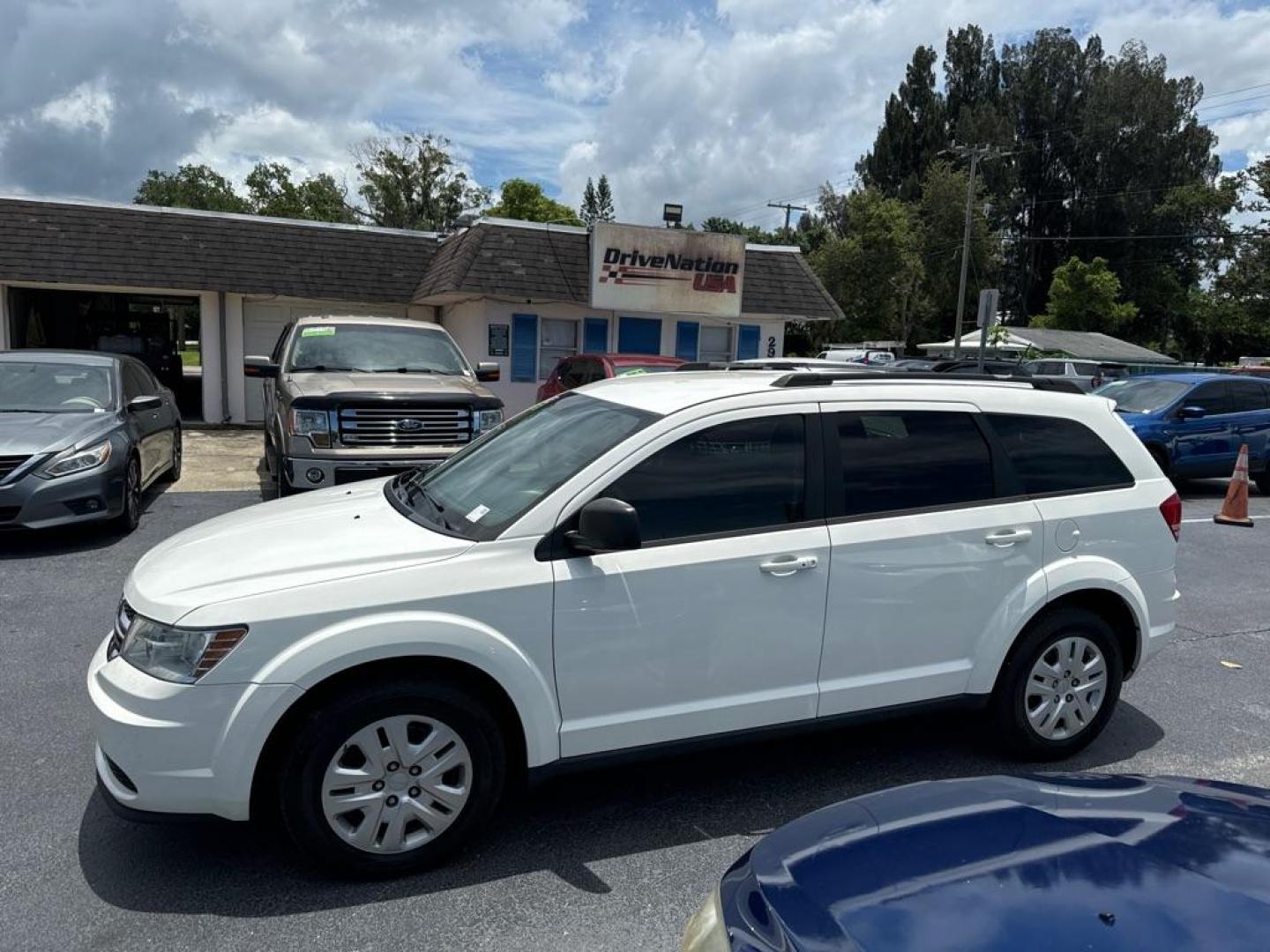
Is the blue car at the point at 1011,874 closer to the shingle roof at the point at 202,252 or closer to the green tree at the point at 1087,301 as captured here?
the shingle roof at the point at 202,252

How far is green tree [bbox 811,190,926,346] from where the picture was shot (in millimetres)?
45250

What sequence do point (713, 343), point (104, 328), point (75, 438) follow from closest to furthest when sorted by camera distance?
point (75, 438), point (713, 343), point (104, 328)

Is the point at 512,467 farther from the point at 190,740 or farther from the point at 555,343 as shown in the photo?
the point at 555,343

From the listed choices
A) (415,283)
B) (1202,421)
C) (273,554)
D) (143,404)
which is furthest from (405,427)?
(415,283)

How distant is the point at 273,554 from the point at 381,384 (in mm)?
5230

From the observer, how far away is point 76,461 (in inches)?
282

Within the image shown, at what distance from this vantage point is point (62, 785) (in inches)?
141

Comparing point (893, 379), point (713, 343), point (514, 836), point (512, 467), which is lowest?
point (514, 836)

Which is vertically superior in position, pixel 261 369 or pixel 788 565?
pixel 261 369

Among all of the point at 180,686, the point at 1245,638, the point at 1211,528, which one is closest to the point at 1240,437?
the point at 1211,528

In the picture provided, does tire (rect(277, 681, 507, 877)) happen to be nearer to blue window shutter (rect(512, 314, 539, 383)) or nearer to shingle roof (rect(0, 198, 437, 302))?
blue window shutter (rect(512, 314, 539, 383))

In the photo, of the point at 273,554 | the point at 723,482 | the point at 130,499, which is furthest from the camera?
the point at 130,499

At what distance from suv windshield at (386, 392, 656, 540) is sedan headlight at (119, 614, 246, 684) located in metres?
0.84

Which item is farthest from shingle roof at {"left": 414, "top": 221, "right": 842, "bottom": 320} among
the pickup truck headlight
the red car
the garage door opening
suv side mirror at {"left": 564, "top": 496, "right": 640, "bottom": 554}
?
suv side mirror at {"left": 564, "top": 496, "right": 640, "bottom": 554}
